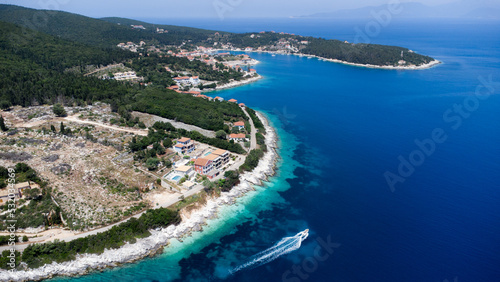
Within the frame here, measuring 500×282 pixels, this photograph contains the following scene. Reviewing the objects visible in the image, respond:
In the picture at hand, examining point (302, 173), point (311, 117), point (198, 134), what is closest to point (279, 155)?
point (302, 173)

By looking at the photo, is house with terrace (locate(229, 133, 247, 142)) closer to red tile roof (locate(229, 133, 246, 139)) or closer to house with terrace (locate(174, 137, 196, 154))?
red tile roof (locate(229, 133, 246, 139))

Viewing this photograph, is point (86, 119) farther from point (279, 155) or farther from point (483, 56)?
point (483, 56)

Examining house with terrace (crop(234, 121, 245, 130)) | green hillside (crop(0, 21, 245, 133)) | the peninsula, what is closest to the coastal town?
the peninsula

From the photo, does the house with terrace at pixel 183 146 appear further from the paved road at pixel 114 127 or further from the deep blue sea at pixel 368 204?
the deep blue sea at pixel 368 204

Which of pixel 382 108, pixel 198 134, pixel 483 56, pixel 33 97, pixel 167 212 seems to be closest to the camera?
pixel 167 212

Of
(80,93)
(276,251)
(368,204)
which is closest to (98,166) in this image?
(276,251)

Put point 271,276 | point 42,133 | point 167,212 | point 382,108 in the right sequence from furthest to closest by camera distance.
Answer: point 382,108
point 42,133
point 167,212
point 271,276

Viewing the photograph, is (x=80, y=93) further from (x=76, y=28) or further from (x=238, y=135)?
(x=76, y=28)
